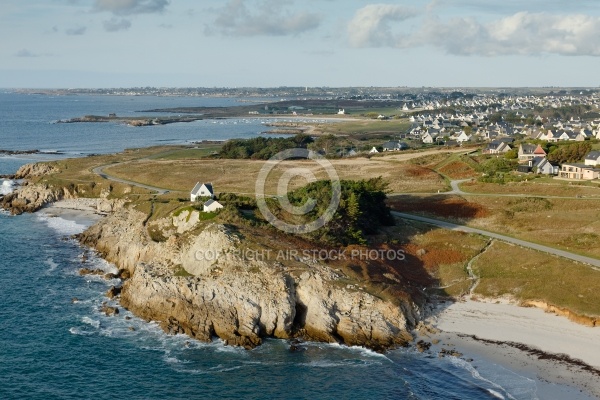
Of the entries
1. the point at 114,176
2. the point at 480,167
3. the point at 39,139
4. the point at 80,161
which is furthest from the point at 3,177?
the point at 480,167

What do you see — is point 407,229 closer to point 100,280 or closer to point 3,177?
point 100,280

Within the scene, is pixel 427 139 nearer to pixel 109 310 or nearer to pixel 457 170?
pixel 457 170

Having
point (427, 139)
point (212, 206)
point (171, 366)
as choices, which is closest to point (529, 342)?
point (171, 366)

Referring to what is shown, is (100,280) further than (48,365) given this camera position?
Yes

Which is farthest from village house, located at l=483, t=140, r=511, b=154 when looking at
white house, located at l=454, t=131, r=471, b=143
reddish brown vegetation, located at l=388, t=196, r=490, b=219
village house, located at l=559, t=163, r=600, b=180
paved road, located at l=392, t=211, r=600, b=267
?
paved road, located at l=392, t=211, r=600, b=267

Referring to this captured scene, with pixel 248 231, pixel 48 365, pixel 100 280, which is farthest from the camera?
pixel 100 280

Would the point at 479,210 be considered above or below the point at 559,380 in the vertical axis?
above

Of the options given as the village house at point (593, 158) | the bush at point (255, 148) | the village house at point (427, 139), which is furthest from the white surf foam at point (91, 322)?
the village house at point (427, 139)

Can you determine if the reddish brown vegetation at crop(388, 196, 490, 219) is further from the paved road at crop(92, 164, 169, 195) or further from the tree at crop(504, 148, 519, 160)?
the paved road at crop(92, 164, 169, 195)
